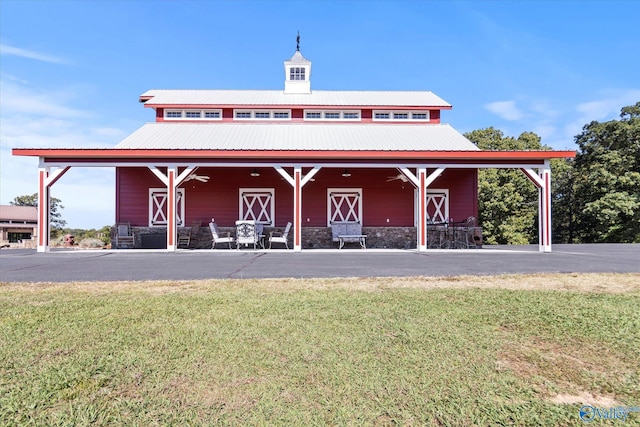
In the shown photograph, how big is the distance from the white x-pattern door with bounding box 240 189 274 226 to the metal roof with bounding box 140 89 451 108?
4.58 meters

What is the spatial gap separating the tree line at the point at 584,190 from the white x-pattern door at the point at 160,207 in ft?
36.6

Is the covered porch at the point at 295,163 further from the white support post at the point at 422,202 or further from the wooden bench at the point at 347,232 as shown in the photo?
the wooden bench at the point at 347,232

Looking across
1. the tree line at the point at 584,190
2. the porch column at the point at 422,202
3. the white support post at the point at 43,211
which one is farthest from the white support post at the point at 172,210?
the tree line at the point at 584,190

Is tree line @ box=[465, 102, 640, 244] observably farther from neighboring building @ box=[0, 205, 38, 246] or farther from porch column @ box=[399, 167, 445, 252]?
neighboring building @ box=[0, 205, 38, 246]

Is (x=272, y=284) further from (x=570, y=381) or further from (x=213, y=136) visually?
(x=213, y=136)

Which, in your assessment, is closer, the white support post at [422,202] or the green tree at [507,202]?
the white support post at [422,202]

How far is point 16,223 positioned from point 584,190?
4733cm

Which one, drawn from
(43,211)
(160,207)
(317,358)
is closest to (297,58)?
(160,207)

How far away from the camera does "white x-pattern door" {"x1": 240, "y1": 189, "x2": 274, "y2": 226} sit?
48.1ft

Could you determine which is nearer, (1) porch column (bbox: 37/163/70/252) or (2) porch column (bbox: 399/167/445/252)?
(1) porch column (bbox: 37/163/70/252)

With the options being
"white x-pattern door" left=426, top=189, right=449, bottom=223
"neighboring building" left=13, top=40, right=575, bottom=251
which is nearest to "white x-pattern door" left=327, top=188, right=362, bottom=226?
"neighboring building" left=13, top=40, right=575, bottom=251

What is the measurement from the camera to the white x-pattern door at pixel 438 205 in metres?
14.9

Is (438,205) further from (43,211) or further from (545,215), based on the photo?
(43,211)

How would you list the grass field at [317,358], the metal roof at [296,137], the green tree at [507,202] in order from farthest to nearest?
Result: 1. the green tree at [507,202]
2. the metal roof at [296,137]
3. the grass field at [317,358]
